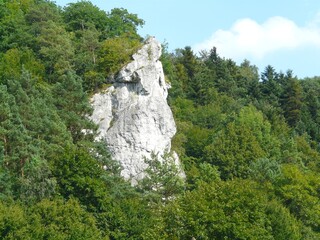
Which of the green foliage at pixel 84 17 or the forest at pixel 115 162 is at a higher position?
the green foliage at pixel 84 17

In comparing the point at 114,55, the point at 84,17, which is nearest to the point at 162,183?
the point at 114,55

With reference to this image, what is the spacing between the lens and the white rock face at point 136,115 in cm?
5872

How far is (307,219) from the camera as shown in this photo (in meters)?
55.5

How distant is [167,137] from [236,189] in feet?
60.1

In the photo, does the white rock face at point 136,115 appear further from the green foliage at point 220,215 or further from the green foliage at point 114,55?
the green foliage at point 220,215

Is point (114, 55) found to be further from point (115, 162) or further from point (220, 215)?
point (220, 215)

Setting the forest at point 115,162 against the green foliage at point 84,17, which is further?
the green foliage at point 84,17

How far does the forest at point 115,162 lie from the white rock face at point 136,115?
1.45 meters

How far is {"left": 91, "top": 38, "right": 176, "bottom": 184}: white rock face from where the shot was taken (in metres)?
58.7

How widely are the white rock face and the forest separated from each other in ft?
4.75

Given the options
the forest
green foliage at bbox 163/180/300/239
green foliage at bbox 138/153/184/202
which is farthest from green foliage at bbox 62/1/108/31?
green foliage at bbox 163/180/300/239

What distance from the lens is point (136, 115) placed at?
197 feet

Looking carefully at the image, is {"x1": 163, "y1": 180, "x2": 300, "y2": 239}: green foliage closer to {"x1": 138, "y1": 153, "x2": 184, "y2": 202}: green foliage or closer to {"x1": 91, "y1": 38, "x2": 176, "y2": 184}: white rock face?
{"x1": 138, "y1": 153, "x2": 184, "y2": 202}: green foliage

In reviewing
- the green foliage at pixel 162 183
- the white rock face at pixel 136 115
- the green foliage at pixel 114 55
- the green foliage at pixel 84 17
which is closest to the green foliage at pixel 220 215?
the green foliage at pixel 162 183
